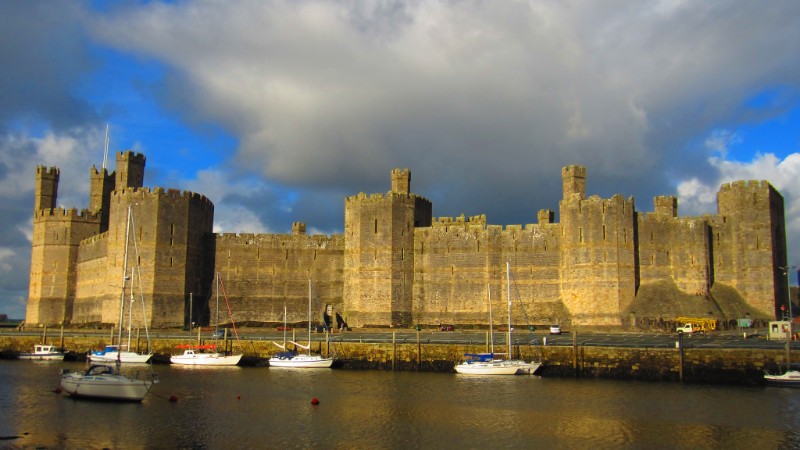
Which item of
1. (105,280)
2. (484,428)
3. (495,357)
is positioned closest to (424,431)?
(484,428)

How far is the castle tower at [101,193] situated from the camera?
242ft

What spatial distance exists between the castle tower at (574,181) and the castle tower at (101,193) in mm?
43614

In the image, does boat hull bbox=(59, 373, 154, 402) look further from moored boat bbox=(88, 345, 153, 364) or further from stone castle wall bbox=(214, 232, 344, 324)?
stone castle wall bbox=(214, 232, 344, 324)

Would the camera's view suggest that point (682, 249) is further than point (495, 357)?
Yes

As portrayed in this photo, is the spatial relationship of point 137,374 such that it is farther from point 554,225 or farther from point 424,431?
point 554,225

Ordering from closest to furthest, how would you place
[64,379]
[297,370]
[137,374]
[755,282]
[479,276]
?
[64,379] < [137,374] < [297,370] < [755,282] < [479,276]

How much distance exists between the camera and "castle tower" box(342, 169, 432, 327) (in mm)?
60469

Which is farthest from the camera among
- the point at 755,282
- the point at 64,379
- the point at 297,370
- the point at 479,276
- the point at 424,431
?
the point at 479,276

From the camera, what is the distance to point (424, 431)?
91.1 ft

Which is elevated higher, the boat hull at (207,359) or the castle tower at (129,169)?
the castle tower at (129,169)

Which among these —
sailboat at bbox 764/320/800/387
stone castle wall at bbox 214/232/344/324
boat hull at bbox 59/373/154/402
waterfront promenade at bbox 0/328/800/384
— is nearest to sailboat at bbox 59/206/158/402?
boat hull at bbox 59/373/154/402

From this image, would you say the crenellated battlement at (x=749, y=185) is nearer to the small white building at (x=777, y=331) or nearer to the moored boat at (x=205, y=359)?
the small white building at (x=777, y=331)

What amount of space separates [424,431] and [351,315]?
111 ft

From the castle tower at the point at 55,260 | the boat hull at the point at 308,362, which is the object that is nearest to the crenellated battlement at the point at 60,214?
the castle tower at the point at 55,260
